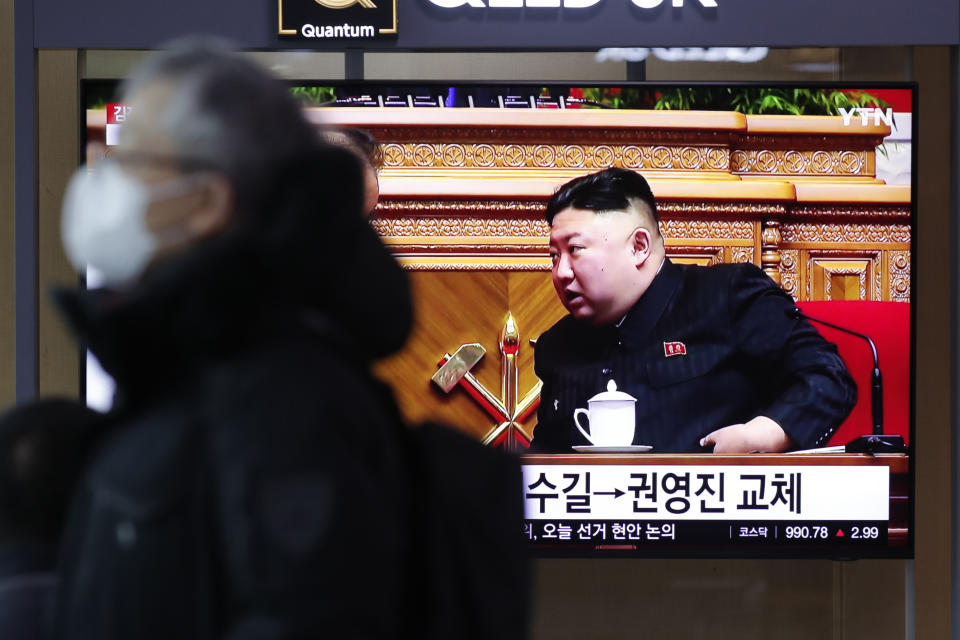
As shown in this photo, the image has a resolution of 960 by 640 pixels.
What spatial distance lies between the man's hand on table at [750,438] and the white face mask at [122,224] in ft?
9.79

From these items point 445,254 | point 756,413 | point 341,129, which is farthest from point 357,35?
point 756,413

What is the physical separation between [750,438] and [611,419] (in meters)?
0.47

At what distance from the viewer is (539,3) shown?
3.84 meters

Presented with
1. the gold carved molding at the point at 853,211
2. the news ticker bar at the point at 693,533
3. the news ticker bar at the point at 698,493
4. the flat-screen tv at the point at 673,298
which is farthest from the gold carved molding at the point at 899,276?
the news ticker bar at the point at 693,533

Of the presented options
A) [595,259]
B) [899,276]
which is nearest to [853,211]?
[899,276]

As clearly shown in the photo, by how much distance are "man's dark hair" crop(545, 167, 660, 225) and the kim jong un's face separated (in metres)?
0.02

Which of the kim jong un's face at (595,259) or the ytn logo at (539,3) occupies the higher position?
→ the ytn logo at (539,3)

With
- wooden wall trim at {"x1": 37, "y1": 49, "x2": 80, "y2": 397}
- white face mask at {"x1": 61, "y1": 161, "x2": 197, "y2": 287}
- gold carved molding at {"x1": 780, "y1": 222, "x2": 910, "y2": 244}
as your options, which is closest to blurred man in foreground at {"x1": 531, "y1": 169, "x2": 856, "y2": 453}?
gold carved molding at {"x1": 780, "y1": 222, "x2": 910, "y2": 244}

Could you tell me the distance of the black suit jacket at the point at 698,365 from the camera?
3902 millimetres

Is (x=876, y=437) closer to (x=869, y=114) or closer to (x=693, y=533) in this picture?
(x=693, y=533)

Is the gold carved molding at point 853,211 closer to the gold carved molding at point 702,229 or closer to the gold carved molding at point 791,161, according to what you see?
the gold carved molding at point 791,161

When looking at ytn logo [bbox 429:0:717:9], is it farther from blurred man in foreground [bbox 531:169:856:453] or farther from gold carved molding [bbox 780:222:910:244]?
gold carved molding [bbox 780:222:910:244]

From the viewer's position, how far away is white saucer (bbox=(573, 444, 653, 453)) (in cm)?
390
